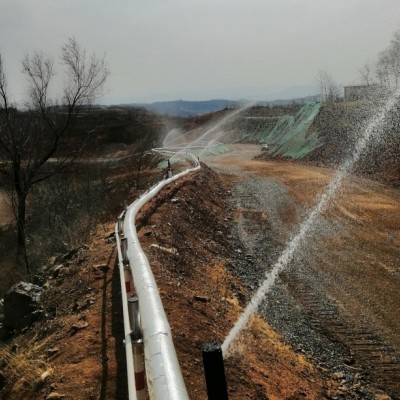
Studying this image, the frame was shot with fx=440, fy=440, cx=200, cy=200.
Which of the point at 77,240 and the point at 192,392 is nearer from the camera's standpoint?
the point at 192,392

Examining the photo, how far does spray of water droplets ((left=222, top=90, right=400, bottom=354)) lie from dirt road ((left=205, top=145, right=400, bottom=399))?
7.4 inches

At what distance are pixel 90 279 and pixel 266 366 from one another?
3.38 metres

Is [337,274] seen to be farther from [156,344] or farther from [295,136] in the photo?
[295,136]

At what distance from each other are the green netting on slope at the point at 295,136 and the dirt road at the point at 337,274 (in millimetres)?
11022

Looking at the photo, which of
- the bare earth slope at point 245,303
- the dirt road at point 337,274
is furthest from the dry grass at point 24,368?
the dirt road at point 337,274

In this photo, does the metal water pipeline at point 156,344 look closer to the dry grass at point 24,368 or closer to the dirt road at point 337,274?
the dry grass at point 24,368

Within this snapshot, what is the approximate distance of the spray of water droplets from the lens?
767 centimetres

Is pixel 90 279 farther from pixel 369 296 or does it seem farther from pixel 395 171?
pixel 395 171

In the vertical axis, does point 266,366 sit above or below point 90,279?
A: below

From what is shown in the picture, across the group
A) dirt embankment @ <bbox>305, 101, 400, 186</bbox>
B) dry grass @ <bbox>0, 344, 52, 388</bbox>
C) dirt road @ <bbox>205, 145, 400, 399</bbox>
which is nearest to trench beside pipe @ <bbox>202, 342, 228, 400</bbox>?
dry grass @ <bbox>0, 344, 52, 388</bbox>

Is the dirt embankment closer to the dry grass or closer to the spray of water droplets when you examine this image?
the spray of water droplets

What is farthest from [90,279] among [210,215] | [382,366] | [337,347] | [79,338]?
[210,215]

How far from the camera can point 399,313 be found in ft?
25.8

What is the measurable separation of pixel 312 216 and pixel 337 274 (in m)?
4.41
